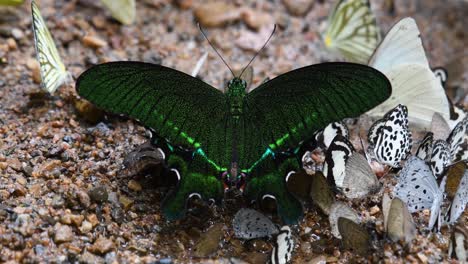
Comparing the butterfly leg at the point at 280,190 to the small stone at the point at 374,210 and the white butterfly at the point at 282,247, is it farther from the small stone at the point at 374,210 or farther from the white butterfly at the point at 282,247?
the small stone at the point at 374,210

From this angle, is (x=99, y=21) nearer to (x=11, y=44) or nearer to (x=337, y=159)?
(x=11, y=44)

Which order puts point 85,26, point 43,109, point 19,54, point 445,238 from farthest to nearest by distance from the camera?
1. point 85,26
2. point 19,54
3. point 43,109
4. point 445,238

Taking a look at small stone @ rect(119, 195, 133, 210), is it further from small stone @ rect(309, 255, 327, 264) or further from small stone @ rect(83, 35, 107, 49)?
small stone @ rect(83, 35, 107, 49)

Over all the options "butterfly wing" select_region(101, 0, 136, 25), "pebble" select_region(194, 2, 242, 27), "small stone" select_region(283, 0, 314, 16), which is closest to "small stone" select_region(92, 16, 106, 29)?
"butterfly wing" select_region(101, 0, 136, 25)

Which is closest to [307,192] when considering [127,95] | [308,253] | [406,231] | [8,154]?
[308,253]

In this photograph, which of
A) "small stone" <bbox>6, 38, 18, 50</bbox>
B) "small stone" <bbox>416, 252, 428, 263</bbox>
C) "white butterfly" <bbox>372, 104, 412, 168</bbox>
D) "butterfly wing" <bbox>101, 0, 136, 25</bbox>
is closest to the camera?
"small stone" <bbox>416, 252, 428, 263</bbox>

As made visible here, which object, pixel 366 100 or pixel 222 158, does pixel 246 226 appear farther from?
pixel 366 100
